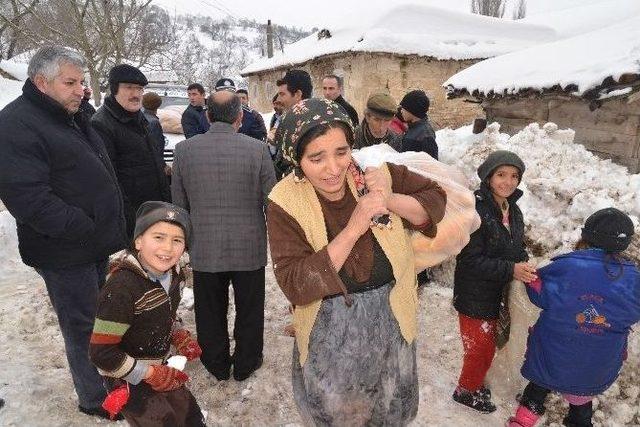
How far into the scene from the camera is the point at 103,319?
176cm

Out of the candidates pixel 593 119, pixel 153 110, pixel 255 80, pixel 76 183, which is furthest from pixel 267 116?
pixel 76 183

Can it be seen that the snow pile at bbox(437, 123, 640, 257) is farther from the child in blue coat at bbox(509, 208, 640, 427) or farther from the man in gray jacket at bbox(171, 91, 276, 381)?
the man in gray jacket at bbox(171, 91, 276, 381)

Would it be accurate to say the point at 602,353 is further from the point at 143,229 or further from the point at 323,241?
the point at 143,229

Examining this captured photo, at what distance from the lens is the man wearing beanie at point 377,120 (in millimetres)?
3723

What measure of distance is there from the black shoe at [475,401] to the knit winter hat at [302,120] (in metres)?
2.46

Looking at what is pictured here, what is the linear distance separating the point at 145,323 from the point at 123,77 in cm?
240

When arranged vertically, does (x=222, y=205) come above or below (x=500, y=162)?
below

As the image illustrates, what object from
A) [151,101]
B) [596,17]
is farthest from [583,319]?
[596,17]

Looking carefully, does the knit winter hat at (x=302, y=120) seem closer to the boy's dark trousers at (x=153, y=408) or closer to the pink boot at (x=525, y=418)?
the boy's dark trousers at (x=153, y=408)

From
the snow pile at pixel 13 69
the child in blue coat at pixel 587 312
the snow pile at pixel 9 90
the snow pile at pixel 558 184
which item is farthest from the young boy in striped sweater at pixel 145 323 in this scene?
the snow pile at pixel 13 69

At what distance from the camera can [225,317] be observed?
130 inches

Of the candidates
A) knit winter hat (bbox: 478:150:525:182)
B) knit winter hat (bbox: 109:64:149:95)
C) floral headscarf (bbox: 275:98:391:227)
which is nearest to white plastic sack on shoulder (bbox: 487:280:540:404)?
knit winter hat (bbox: 478:150:525:182)

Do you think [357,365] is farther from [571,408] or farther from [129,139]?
[129,139]

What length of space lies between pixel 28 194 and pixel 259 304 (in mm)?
1799
